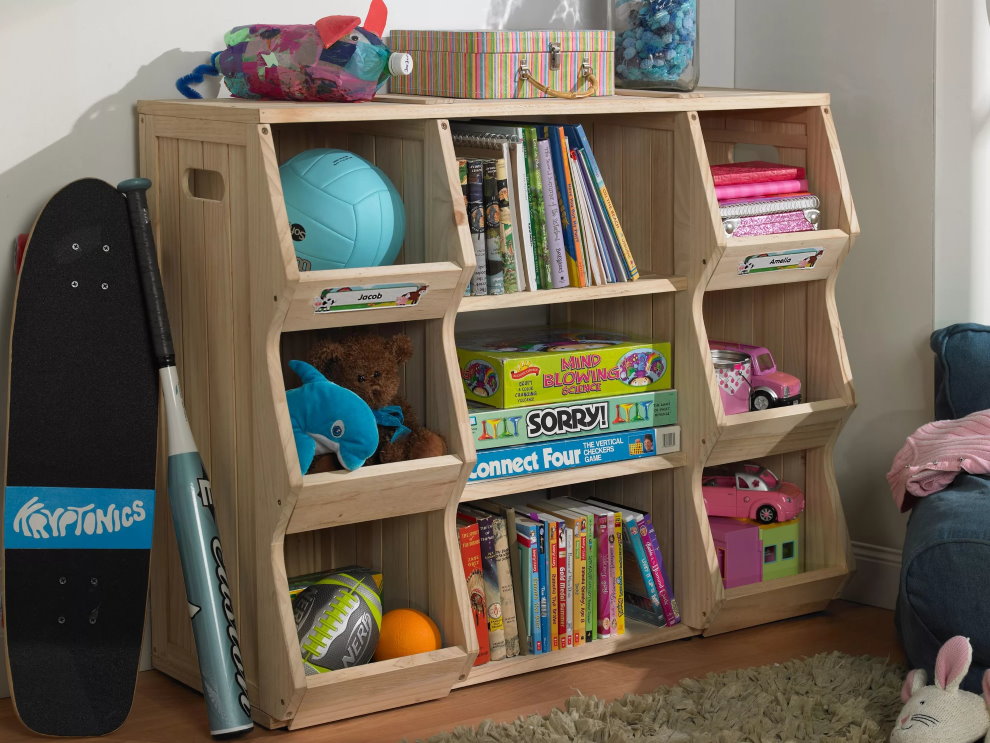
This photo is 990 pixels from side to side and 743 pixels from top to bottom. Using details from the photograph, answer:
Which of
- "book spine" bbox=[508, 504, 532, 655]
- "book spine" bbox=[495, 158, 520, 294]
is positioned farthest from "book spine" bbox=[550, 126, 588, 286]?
"book spine" bbox=[508, 504, 532, 655]

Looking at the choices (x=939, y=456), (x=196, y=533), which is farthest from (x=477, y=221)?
(x=939, y=456)

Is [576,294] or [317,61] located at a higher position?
[317,61]

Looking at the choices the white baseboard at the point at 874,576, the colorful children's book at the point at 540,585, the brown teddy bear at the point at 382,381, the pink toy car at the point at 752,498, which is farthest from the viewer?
the white baseboard at the point at 874,576

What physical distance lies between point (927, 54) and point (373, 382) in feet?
4.36

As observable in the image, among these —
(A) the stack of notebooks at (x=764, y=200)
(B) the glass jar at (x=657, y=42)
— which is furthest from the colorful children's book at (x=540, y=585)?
(B) the glass jar at (x=657, y=42)

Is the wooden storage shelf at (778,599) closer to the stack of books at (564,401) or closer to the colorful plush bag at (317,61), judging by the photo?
the stack of books at (564,401)

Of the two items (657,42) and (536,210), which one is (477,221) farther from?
(657,42)

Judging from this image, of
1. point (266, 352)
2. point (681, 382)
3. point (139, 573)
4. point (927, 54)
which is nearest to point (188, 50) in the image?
point (266, 352)

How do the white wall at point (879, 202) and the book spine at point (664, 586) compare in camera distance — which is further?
the white wall at point (879, 202)

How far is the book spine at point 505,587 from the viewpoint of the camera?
2.48 metres

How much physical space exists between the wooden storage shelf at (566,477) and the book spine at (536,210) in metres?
0.35

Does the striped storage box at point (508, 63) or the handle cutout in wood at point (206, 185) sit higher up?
the striped storage box at point (508, 63)

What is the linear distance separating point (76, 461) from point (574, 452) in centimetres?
89

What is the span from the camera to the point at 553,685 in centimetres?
245
